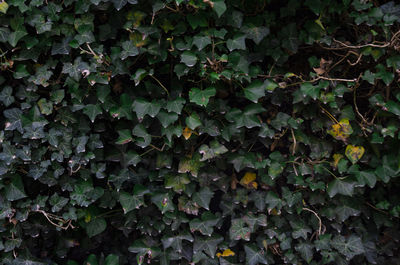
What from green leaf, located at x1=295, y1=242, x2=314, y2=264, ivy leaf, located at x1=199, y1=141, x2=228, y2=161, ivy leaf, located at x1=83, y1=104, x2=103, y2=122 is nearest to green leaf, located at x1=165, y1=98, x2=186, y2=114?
ivy leaf, located at x1=199, y1=141, x2=228, y2=161

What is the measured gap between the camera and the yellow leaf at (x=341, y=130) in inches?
80.0

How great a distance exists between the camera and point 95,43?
1899 millimetres

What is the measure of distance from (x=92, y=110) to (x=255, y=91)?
2.82 feet

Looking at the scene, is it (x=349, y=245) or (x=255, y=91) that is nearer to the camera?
(x=255, y=91)

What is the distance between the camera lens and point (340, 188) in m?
2.04

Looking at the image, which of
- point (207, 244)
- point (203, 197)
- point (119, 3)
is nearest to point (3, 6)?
point (119, 3)

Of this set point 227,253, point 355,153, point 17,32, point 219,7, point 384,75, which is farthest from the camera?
point 227,253

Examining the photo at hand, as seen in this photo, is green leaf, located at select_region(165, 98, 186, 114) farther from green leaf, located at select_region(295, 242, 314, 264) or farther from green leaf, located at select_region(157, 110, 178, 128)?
green leaf, located at select_region(295, 242, 314, 264)

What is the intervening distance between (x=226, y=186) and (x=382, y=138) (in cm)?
89

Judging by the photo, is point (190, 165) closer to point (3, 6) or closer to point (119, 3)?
point (119, 3)

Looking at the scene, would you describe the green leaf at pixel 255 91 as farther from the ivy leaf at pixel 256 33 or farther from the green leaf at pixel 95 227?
the green leaf at pixel 95 227

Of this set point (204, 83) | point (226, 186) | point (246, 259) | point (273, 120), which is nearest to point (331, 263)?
point (246, 259)

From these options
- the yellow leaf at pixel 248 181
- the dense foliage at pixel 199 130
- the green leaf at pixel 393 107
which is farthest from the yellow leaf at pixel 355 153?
the yellow leaf at pixel 248 181

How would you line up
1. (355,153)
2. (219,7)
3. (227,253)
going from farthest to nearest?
1. (227,253)
2. (355,153)
3. (219,7)
